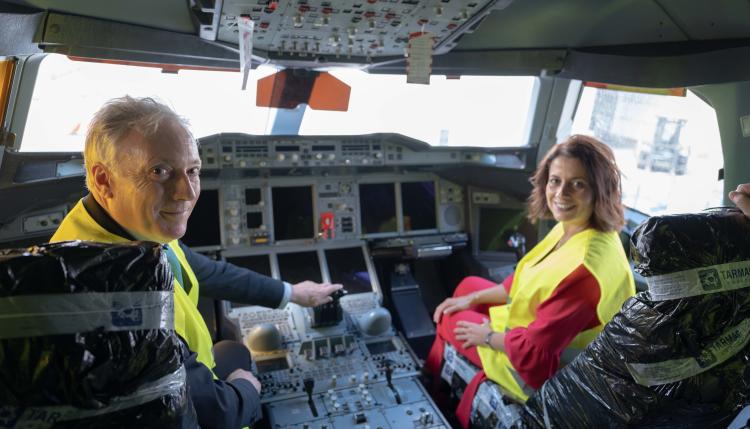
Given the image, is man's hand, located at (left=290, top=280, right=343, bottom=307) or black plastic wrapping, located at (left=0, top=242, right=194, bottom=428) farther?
man's hand, located at (left=290, top=280, right=343, bottom=307)

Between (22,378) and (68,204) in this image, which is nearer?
(22,378)

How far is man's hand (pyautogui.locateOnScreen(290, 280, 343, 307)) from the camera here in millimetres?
2852

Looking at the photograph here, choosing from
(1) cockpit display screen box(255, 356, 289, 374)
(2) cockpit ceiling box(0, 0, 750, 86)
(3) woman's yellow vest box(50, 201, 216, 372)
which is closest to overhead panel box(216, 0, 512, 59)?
(2) cockpit ceiling box(0, 0, 750, 86)

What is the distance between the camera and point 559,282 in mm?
2125

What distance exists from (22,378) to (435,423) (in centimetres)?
208

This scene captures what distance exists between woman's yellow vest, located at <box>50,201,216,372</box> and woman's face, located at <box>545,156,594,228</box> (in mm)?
1560

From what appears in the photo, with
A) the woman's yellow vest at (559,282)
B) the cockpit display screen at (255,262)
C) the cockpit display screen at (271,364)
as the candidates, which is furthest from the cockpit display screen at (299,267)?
the woman's yellow vest at (559,282)

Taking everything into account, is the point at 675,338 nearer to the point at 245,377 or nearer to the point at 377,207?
the point at 245,377

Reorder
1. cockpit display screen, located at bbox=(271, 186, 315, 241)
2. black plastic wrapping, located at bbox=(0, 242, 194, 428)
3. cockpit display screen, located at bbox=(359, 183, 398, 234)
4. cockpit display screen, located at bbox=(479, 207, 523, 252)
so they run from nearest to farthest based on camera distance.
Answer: black plastic wrapping, located at bbox=(0, 242, 194, 428) < cockpit display screen, located at bbox=(271, 186, 315, 241) < cockpit display screen, located at bbox=(359, 183, 398, 234) < cockpit display screen, located at bbox=(479, 207, 523, 252)

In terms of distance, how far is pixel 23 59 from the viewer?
2.38m

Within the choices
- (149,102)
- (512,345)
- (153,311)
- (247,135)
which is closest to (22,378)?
(153,311)

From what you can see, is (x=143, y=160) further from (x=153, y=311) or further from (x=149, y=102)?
(x=153, y=311)

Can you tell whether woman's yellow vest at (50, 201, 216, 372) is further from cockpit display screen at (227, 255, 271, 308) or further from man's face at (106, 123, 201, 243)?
cockpit display screen at (227, 255, 271, 308)

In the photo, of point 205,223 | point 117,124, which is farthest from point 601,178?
point 205,223
